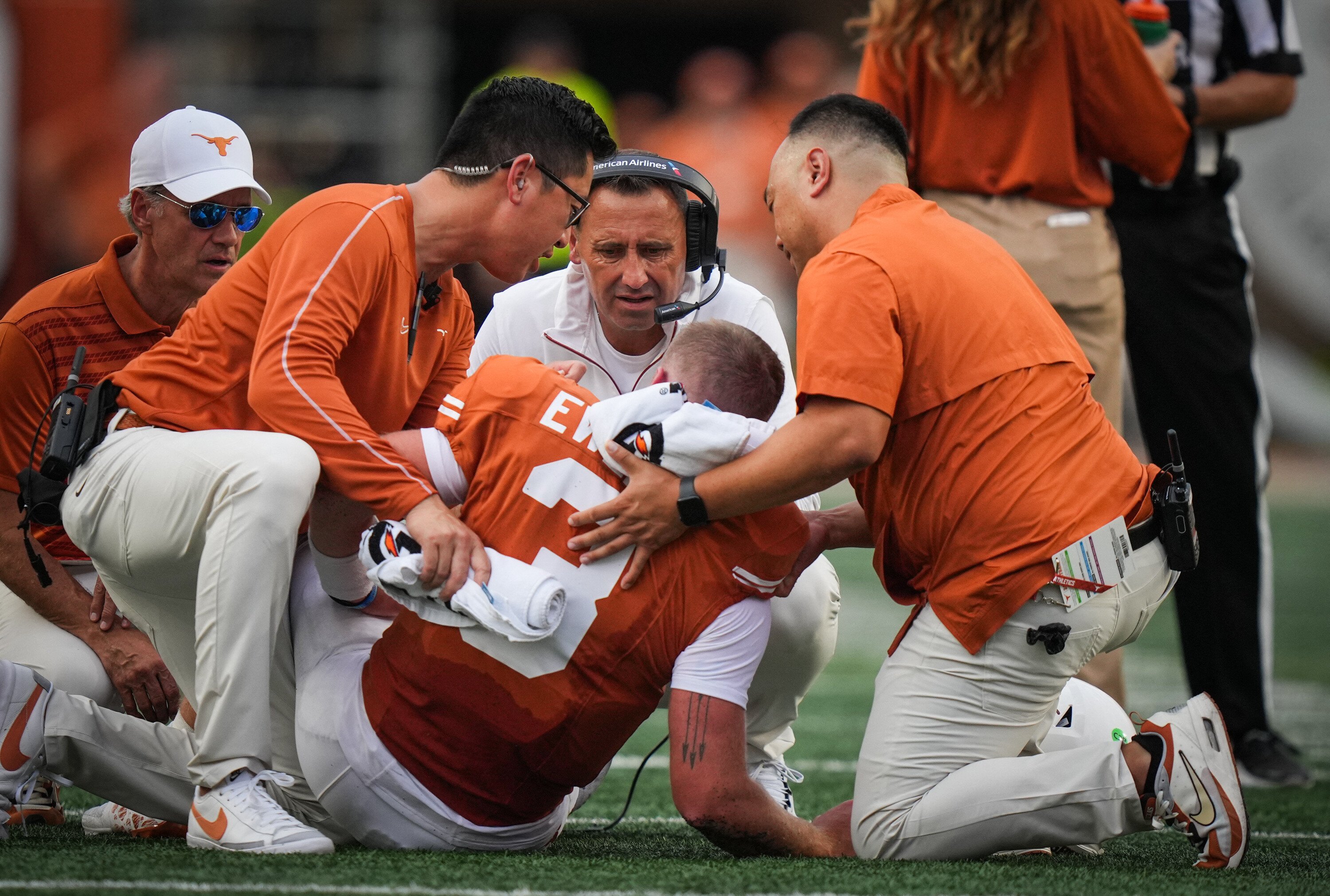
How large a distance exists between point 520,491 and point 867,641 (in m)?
5.03

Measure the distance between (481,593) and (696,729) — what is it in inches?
17.9

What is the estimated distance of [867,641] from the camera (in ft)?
24.8

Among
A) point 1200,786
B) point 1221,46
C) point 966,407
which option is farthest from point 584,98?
point 1200,786

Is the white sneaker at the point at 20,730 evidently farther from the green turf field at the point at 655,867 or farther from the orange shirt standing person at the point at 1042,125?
the orange shirt standing person at the point at 1042,125

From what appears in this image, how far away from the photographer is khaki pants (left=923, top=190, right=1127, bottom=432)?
4191mm

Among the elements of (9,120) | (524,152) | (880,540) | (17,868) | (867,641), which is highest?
(524,152)

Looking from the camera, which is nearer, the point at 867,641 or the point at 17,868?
the point at 17,868

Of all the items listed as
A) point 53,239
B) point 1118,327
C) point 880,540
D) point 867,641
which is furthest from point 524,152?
point 53,239

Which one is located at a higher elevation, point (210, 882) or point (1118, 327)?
point (1118, 327)

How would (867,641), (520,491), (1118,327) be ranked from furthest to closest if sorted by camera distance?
(867,641) → (1118,327) → (520,491)

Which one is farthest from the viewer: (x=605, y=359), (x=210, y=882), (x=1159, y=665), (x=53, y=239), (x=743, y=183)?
(x=743, y=183)

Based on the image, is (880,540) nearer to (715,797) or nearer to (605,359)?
(715,797)

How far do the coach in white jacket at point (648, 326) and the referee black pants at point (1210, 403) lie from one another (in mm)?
1329

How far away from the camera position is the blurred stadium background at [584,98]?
12.3 metres
